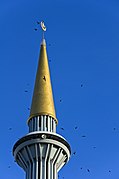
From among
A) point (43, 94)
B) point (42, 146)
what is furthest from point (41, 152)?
point (43, 94)

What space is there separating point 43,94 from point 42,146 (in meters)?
5.29

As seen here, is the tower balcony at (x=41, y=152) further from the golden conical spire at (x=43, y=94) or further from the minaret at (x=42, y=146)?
the golden conical spire at (x=43, y=94)

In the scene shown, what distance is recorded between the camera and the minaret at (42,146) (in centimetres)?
4859

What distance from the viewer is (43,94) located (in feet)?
171

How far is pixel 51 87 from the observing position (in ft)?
176

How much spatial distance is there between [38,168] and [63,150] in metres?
2.51

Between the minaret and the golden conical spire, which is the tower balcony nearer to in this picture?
the minaret

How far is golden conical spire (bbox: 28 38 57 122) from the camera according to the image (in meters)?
51.1

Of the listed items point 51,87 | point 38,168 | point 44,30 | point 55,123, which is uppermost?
point 44,30

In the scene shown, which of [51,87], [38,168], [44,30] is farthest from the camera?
[44,30]

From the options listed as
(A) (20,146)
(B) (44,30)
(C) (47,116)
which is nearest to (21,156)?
(A) (20,146)

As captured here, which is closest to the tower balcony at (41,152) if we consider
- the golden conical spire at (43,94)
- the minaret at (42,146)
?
the minaret at (42,146)

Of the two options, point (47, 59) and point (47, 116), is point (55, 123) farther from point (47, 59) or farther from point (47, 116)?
point (47, 59)

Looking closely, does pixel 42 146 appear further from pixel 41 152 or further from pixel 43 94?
pixel 43 94
